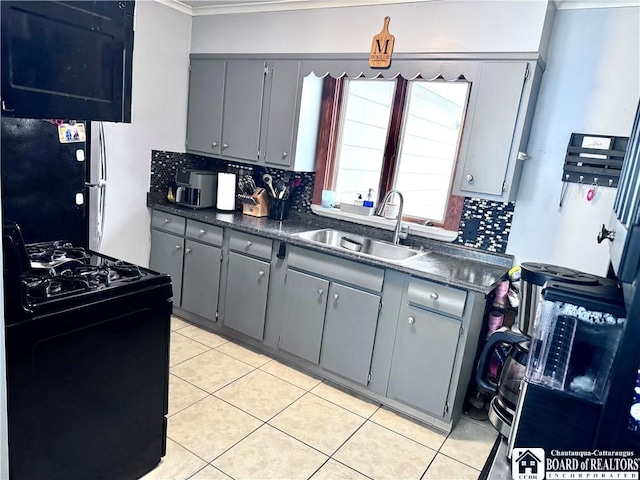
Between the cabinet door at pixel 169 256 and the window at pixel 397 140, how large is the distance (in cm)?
128

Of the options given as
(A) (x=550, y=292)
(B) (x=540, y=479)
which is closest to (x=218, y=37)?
(A) (x=550, y=292)

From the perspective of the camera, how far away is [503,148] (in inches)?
96.0

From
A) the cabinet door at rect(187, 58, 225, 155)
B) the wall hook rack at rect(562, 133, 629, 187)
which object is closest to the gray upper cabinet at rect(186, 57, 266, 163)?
the cabinet door at rect(187, 58, 225, 155)

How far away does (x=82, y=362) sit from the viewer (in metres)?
1.57

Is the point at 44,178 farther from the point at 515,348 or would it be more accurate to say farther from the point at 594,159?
the point at 594,159

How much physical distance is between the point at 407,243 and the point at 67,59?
2.24 meters

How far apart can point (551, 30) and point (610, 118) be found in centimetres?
60

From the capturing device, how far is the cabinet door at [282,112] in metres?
3.15

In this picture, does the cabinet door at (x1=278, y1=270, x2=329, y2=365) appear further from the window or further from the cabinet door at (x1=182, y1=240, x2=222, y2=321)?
the window

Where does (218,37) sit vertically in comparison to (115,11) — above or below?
above

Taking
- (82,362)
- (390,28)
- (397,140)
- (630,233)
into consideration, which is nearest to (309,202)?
(397,140)

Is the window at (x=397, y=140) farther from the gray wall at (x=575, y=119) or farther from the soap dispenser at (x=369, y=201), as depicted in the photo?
the gray wall at (x=575, y=119)

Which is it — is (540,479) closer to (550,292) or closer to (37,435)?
(550,292)

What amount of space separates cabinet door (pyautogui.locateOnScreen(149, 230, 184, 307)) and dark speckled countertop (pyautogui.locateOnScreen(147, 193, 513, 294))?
0.23m
